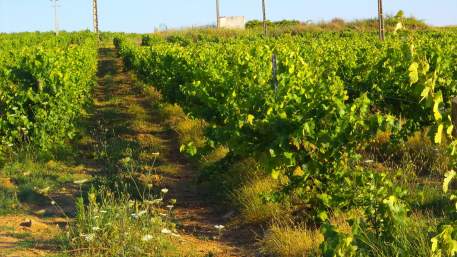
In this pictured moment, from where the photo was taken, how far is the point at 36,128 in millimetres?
10000

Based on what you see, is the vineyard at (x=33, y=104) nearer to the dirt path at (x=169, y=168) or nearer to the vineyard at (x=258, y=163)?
the vineyard at (x=258, y=163)

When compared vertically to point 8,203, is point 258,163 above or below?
above

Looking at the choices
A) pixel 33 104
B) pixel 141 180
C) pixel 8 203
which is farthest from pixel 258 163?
pixel 33 104

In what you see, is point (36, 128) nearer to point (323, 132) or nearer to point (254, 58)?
point (254, 58)

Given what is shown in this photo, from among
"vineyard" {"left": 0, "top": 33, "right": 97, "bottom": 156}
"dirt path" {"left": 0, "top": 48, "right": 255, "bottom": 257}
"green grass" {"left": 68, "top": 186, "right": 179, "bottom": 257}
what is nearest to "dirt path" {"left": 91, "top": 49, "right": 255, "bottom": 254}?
"dirt path" {"left": 0, "top": 48, "right": 255, "bottom": 257}

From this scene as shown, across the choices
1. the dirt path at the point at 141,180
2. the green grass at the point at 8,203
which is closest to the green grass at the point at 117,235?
the dirt path at the point at 141,180

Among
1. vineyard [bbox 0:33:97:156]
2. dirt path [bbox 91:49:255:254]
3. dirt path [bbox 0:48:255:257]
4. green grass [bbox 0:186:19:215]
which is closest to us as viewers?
dirt path [bbox 0:48:255:257]

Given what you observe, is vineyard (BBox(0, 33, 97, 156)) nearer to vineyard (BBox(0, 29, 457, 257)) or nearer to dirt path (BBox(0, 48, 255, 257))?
vineyard (BBox(0, 29, 457, 257))

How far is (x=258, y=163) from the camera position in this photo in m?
7.48

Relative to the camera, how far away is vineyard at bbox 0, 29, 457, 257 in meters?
4.28

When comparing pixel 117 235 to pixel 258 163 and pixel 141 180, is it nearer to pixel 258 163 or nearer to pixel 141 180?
pixel 258 163

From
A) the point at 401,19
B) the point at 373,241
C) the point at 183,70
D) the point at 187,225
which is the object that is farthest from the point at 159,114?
the point at 401,19

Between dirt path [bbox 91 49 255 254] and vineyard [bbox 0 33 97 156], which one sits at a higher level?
vineyard [bbox 0 33 97 156]

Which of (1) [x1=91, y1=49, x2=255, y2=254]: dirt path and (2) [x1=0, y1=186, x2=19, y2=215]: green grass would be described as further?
(2) [x1=0, y1=186, x2=19, y2=215]: green grass
